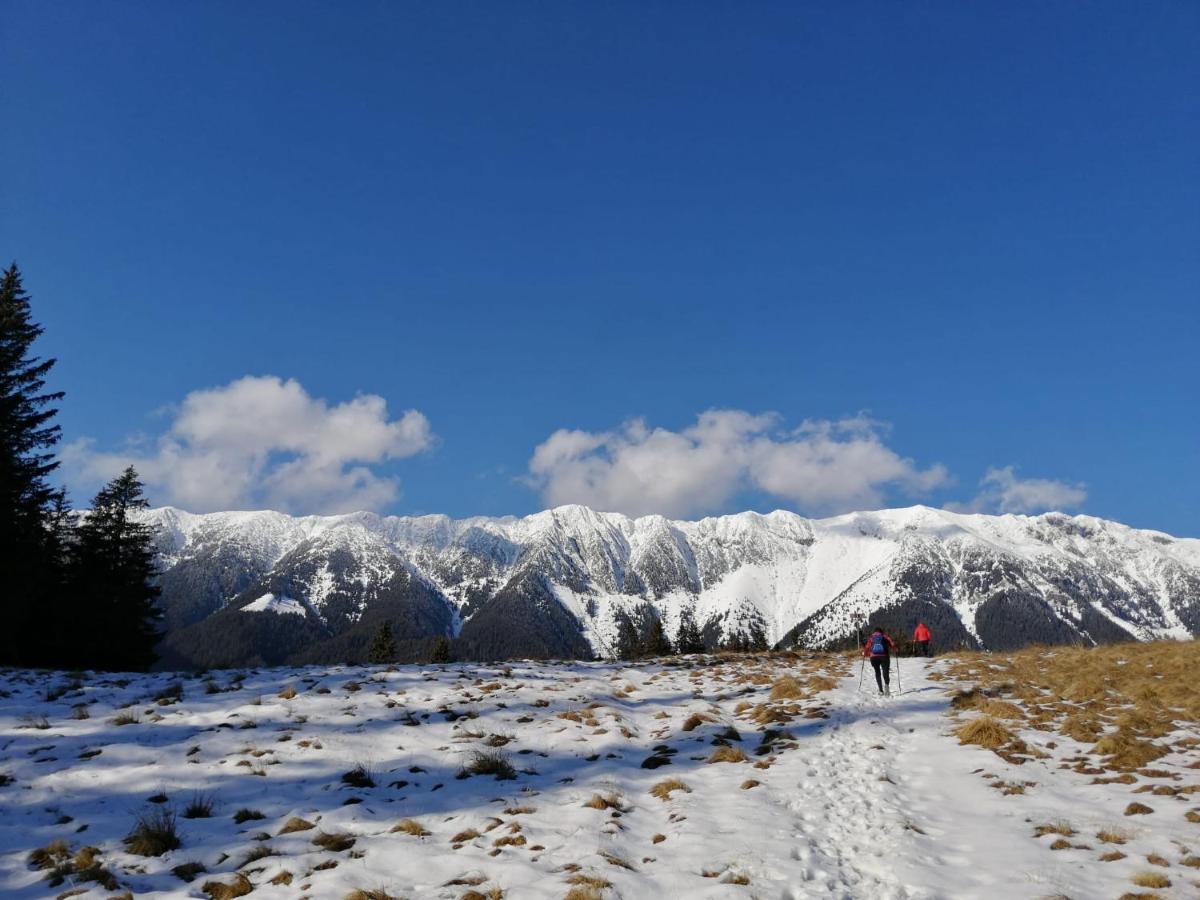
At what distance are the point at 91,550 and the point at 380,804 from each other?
35856 millimetres

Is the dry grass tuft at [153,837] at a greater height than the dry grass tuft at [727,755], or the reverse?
the dry grass tuft at [727,755]

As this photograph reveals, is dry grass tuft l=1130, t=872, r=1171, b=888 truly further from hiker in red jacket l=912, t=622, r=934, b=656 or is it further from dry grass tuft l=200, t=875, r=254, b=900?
hiker in red jacket l=912, t=622, r=934, b=656

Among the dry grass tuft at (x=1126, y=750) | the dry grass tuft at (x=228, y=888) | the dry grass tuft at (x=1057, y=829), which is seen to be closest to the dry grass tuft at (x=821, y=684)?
the dry grass tuft at (x=1126, y=750)

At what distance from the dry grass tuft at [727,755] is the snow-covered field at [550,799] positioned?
91mm

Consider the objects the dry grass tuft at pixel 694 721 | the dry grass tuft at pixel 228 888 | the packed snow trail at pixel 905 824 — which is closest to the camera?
the packed snow trail at pixel 905 824

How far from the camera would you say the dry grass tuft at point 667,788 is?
457 inches

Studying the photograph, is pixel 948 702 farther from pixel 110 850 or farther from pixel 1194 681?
pixel 110 850

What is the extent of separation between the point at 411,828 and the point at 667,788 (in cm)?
455

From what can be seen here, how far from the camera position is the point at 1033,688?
2003cm

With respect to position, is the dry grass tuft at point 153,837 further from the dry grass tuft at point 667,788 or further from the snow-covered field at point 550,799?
the dry grass tuft at point 667,788

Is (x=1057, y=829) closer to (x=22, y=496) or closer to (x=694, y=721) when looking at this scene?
(x=694, y=721)

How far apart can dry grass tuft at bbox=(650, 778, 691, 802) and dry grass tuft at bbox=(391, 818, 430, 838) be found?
4109mm

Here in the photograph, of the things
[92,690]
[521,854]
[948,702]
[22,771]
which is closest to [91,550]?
[92,690]

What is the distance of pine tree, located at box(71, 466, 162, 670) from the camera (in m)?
32.9
